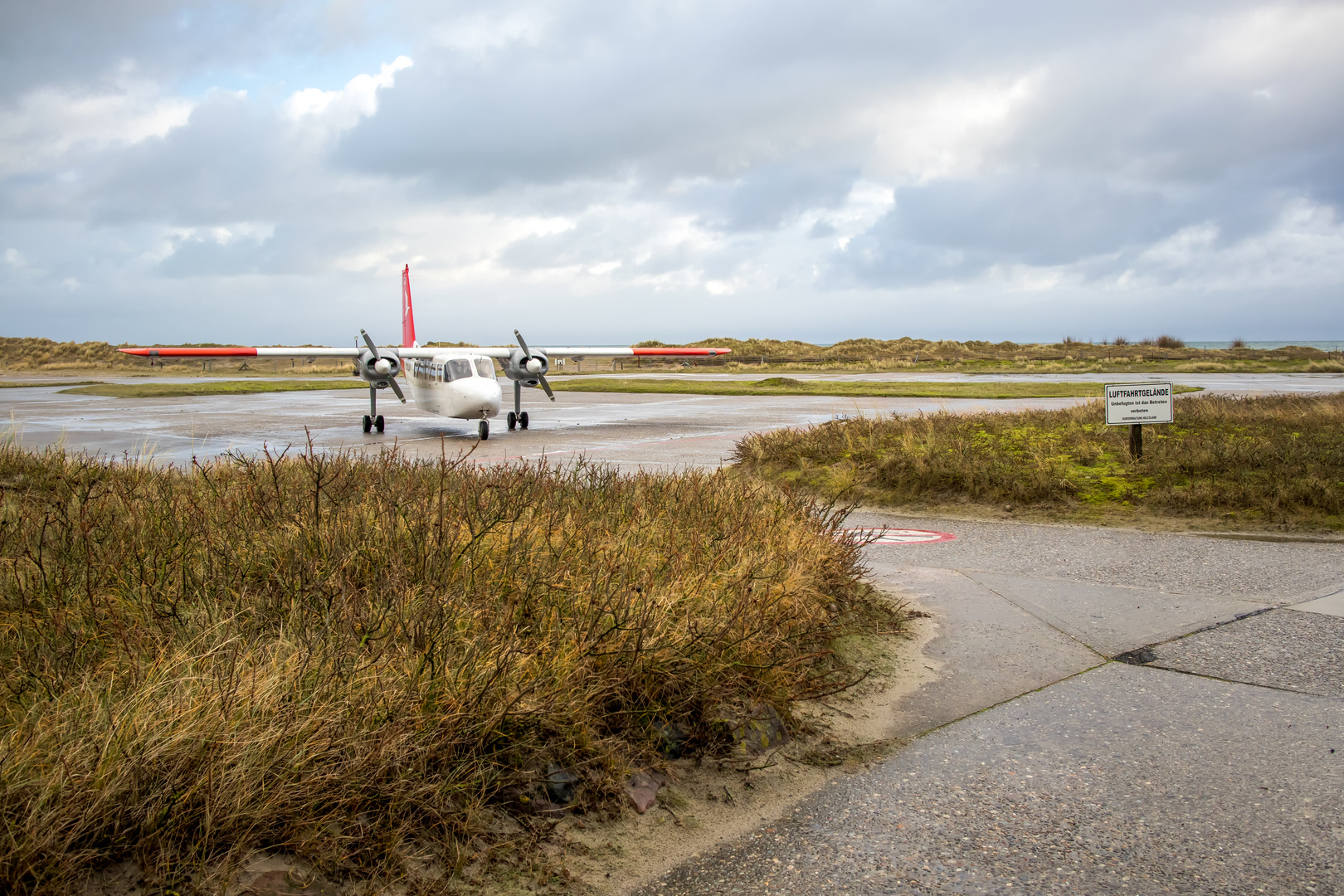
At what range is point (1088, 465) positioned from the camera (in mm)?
11992

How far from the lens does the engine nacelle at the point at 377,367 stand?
23.8 metres

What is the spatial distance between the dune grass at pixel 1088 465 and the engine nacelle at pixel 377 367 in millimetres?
12412

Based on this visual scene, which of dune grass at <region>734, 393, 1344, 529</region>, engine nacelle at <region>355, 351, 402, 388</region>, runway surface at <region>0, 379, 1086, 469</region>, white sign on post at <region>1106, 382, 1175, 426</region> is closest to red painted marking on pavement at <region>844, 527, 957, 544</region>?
dune grass at <region>734, 393, 1344, 529</region>

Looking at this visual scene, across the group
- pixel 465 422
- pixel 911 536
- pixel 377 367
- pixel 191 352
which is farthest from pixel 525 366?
pixel 911 536

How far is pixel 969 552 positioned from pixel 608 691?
592 cm

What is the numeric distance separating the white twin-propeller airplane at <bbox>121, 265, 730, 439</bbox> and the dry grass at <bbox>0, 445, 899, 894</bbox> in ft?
47.2

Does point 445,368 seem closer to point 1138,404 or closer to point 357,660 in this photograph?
point 1138,404

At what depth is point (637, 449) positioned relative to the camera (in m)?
17.5

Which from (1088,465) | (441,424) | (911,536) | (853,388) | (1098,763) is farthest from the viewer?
(853,388)

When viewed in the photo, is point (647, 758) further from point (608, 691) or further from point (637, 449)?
point (637, 449)

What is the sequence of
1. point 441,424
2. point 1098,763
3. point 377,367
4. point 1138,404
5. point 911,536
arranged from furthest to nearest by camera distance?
1. point 441,424
2. point 377,367
3. point 1138,404
4. point 911,536
5. point 1098,763

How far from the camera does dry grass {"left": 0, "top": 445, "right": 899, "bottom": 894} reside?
2.66 meters

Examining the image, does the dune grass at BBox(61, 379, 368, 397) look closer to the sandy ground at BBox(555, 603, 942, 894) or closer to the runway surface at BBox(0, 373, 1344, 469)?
the runway surface at BBox(0, 373, 1344, 469)

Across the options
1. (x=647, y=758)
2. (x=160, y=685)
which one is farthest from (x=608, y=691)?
(x=160, y=685)
